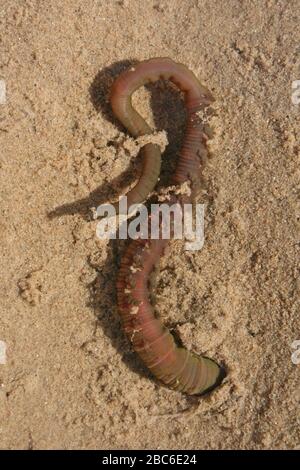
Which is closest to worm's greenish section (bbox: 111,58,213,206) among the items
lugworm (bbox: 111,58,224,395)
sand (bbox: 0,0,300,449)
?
lugworm (bbox: 111,58,224,395)

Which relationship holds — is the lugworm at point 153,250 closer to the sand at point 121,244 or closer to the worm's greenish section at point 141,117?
the worm's greenish section at point 141,117

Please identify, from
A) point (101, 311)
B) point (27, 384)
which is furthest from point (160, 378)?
point (27, 384)

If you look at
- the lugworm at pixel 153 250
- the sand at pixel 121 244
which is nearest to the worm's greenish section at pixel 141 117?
the lugworm at pixel 153 250

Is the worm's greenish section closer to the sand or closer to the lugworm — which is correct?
the lugworm

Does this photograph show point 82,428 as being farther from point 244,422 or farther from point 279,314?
point 279,314

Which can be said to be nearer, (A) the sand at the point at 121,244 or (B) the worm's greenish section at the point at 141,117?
(B) the worm's greenish section at the point at 141,117
